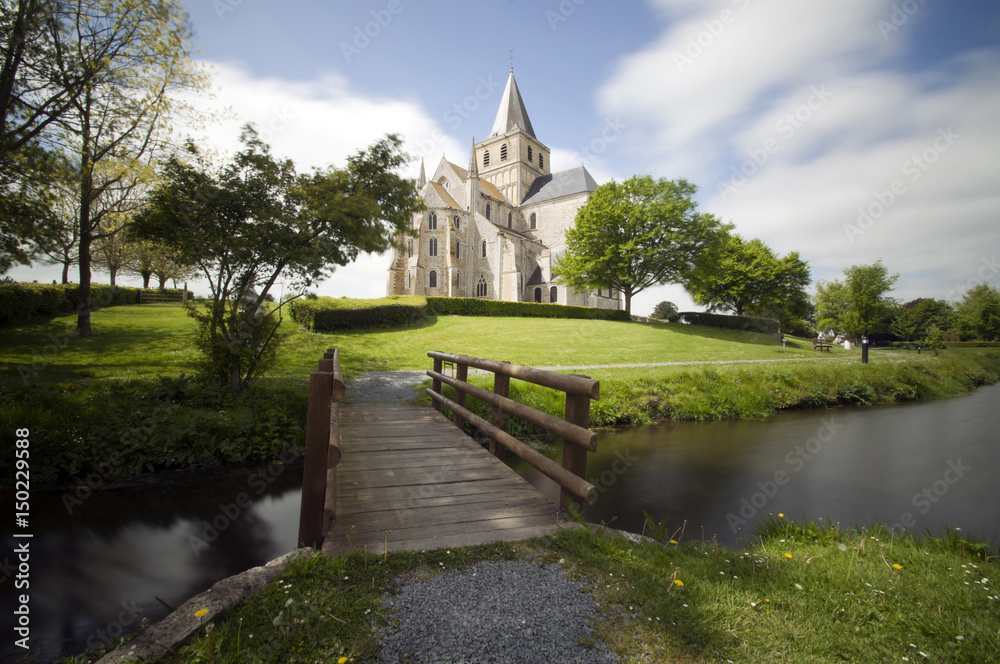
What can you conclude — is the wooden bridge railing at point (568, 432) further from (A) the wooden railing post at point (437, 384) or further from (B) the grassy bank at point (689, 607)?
(A) the wooden railing post at point (437, 384)

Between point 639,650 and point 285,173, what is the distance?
7.99 metres

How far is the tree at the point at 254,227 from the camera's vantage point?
6.74 metres

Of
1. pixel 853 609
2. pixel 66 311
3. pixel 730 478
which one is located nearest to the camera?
pixel 853 609

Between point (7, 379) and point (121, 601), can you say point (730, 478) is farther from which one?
point (7, 379)

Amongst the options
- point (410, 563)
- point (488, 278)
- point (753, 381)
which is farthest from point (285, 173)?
point (488, 278)

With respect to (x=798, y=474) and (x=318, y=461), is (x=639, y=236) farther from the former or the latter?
(x=318, y=461)

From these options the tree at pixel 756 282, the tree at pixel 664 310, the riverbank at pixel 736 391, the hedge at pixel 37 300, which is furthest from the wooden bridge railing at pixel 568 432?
the tree at pixel 664 310

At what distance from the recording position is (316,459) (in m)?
2.81

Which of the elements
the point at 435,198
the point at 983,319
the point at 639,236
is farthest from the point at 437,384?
the point at 983,319

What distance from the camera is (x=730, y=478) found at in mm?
6535

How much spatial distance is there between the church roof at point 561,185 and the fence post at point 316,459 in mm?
46132

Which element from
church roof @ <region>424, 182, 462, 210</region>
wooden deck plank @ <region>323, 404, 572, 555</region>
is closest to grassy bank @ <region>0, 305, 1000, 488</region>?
wooden deck plank @ <region>323, 404, 572, 555</region>

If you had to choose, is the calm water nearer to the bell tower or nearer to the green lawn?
the green lawn
